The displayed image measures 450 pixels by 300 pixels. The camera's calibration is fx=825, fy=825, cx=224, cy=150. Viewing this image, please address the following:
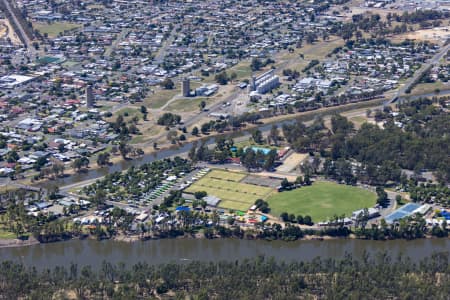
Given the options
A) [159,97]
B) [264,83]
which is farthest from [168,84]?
[264,83]

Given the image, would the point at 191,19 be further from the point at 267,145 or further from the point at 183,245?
the point at 183,245

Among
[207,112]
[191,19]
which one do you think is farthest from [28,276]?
[191,19]

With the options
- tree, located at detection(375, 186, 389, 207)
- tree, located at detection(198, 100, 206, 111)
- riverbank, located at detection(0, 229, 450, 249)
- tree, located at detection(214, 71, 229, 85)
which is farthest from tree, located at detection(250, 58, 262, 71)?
riverbank, located at detection(0, 229, 450, 249)

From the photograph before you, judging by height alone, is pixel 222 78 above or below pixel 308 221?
below

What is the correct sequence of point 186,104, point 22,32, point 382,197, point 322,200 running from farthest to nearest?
point 22,32
point 186,104
point 322,200
point 382,197

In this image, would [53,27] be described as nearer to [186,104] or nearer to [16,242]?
[186,104]

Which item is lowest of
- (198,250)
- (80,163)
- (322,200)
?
(198,250)

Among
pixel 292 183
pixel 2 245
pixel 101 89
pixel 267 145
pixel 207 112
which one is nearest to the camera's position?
pixel 2 245
